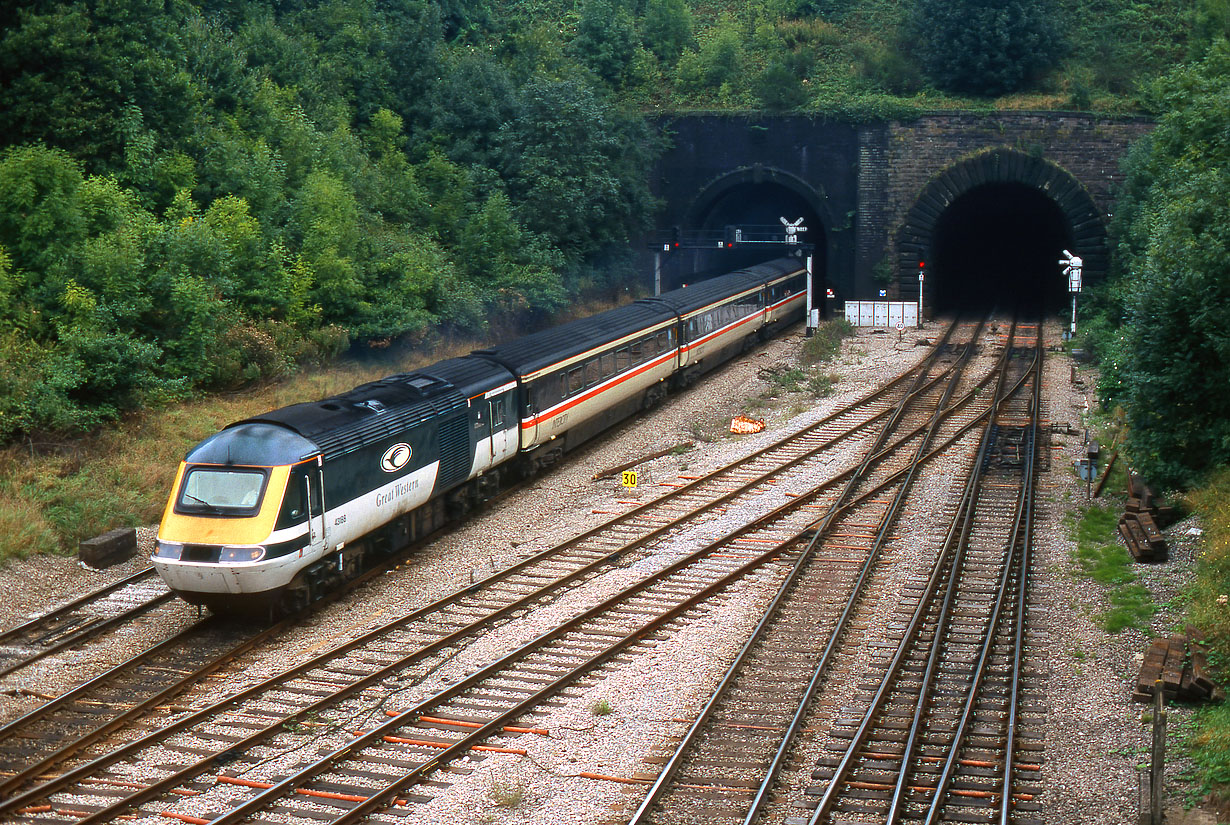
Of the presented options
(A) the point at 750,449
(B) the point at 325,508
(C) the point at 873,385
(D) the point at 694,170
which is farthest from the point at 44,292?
(D) the point at 694,170

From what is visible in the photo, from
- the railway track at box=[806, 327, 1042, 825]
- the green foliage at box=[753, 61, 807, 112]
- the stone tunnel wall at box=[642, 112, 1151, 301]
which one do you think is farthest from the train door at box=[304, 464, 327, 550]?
the green foliage at box=[753, 61, 807, 112]

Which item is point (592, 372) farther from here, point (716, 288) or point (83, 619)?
point (83, 619)

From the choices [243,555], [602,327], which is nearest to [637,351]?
[602,327]

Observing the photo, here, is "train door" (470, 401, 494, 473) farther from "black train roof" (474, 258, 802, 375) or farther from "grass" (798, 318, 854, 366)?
"grass" (798, 318, 854, 366)

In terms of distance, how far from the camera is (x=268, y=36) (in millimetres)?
36938

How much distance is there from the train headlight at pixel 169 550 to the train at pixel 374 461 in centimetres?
1

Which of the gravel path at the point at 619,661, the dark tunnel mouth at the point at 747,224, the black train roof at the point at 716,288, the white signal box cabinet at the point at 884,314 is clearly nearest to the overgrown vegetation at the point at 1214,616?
the gravel path at the point at 619,661

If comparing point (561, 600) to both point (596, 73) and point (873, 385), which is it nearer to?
point (873, 385)

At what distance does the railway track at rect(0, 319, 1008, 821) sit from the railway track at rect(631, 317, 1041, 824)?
3.32 meters

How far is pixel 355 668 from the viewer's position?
13.6m

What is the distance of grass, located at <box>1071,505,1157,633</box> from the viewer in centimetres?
1510

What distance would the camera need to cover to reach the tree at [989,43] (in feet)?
144

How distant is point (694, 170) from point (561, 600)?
32.4 meters

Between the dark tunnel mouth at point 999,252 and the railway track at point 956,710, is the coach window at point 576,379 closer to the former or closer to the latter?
the railway track at point 956,710
